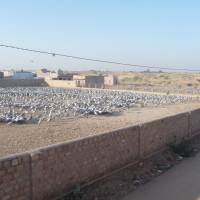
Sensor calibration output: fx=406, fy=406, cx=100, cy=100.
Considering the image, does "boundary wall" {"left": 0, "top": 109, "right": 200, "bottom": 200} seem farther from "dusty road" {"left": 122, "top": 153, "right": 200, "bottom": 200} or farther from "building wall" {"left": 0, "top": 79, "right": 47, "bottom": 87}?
"building wall" {"left": 0, "top": 79, "right": 47, "bottom": 87}

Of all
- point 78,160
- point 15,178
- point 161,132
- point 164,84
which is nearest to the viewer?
point 15,178

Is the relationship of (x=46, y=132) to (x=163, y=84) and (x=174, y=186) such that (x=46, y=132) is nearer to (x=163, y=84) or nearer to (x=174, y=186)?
(x=174, y=186)

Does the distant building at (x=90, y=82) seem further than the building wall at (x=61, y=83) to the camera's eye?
Yes

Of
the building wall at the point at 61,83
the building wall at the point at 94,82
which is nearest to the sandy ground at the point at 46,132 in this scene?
the building wall at the point at 61,83

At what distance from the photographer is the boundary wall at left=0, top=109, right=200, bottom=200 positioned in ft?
23.7

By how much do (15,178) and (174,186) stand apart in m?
4.38

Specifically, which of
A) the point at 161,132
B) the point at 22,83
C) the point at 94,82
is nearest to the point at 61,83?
the point at 94,82

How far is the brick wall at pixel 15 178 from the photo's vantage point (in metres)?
6.93

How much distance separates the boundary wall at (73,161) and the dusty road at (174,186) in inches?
39.7

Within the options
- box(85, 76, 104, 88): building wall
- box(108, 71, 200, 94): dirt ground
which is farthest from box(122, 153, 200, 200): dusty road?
box(85, 76, 104, 88): building wall

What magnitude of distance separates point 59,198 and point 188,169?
16.4ft

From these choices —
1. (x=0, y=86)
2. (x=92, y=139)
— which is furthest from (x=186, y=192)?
(x=0, y=86)

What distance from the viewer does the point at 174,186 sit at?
9.94m

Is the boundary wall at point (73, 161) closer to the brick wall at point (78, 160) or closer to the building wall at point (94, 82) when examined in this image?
the brick wall at point (78, 160)
